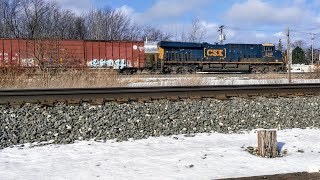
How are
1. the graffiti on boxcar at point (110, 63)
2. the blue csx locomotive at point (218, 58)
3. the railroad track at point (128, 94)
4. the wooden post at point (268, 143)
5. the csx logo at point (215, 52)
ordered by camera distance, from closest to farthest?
the wooden post at point (268, 143) < the railroad track at point (128, 94) < the graffiti on boxcar at point (110, 63) < the blue csx locomotive at point (218, 58) < the csx logo at point (215, 52)

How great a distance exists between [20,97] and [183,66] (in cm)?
2588

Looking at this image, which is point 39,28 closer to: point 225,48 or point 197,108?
point 225,48

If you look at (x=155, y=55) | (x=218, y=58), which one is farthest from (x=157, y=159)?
(x=218, y=58)

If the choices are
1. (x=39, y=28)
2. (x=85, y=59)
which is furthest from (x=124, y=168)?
(x=39, y=28)

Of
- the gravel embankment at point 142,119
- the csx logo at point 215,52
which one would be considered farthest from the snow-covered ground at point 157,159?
the csx logo at point 215,52

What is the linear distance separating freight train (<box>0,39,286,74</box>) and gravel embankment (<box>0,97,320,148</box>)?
1645 centimetres

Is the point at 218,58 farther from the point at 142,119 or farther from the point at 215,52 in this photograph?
the point at 142,119

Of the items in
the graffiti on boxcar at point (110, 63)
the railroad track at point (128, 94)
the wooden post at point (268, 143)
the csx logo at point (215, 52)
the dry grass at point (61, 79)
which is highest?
the csx logo at point (215, 52)

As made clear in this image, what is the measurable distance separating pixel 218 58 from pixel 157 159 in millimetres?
31996

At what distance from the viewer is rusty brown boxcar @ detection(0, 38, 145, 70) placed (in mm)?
24281

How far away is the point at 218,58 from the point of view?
121ft

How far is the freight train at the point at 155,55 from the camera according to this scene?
94.0 ft

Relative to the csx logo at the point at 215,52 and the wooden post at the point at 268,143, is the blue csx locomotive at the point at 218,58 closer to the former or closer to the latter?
the csx logo at the point at 215,52

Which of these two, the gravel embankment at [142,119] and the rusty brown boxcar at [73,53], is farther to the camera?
the rusty brown boxcar at [73,53]
